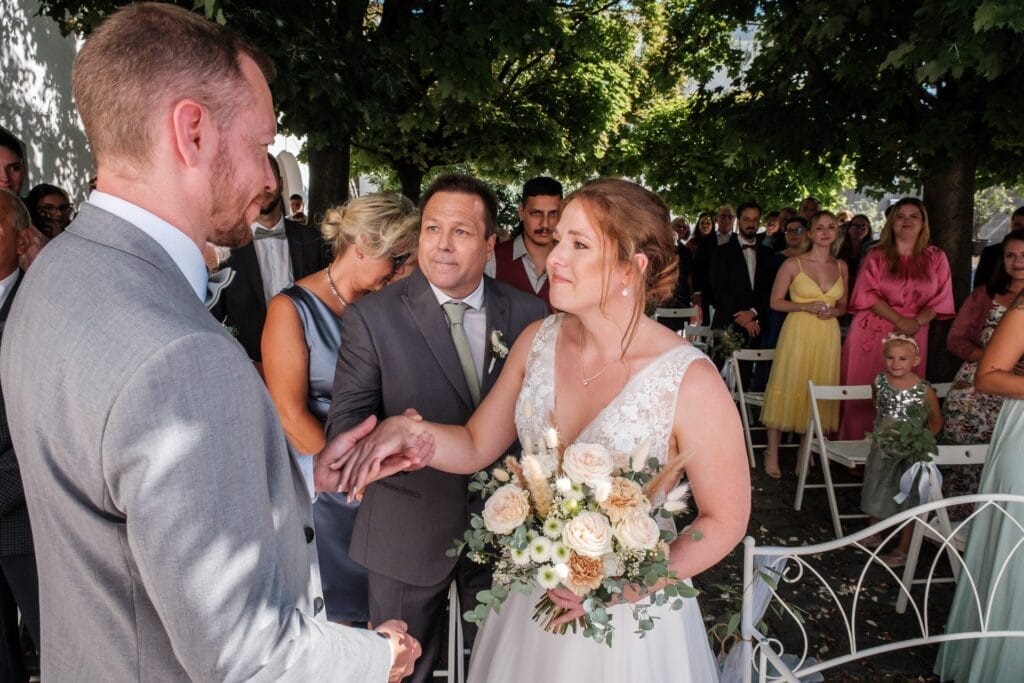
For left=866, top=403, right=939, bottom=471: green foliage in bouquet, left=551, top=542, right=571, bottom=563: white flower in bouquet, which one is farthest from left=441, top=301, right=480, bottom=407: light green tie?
left=866, top=403, right=939, bottom=471: green foliage in bouquet

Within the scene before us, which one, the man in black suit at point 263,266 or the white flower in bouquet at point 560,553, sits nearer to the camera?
the white flower in bouquet at point 560,553

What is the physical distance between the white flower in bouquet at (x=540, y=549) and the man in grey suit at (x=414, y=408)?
3.34 ft

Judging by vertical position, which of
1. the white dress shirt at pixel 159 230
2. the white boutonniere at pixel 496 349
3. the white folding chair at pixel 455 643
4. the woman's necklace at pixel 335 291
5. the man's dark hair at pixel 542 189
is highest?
the man's dark hair at pixel 542 189

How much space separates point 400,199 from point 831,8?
4690 millimetres

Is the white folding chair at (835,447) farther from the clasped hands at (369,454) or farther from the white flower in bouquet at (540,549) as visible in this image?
the white flower in bouquet at (540,549)

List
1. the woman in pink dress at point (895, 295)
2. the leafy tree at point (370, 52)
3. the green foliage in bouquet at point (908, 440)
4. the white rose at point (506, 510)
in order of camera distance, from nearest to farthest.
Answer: the white rose at point (506, 510) < the green foliage in bouquet at point (908, 440) < the leafy tree at point (370, 52) < the woman in pink dress at point (895, 295)

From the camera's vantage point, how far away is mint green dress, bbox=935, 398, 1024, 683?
313 centimetres

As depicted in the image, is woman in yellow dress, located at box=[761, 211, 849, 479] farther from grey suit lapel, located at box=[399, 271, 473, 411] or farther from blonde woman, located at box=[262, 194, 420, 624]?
grey suit lapel, located at box=[399, 271, 473, 411]

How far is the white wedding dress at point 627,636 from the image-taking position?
215 cm

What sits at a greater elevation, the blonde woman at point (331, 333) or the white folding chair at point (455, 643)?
the blonde woman at point (331, 333)

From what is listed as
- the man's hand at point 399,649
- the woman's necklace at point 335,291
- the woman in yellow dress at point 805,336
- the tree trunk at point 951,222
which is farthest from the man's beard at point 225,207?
the tree trunk at point 951,222

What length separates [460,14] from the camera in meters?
6.30

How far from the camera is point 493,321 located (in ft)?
9.90

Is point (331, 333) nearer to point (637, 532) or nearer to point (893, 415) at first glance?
point (637, 532)
